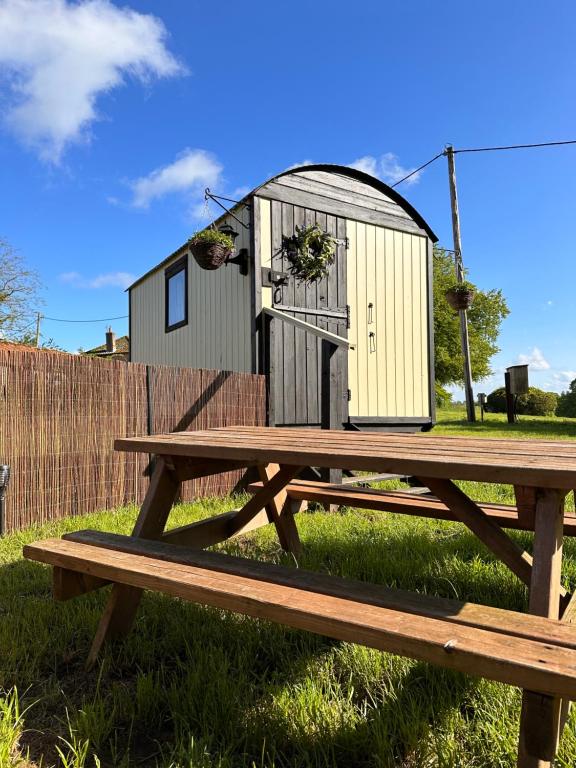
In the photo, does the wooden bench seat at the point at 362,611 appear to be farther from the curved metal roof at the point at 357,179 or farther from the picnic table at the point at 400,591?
the curved metal roof at the point at 357,179

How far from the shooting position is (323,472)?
5.47 m

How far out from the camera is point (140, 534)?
7.06ft

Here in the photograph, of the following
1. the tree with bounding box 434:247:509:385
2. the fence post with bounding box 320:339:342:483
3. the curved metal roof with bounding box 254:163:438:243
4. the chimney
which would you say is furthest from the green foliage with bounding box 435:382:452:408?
the fence post with bounding box 320:339:342:483

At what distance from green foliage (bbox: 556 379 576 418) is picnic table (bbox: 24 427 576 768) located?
81.9 ft

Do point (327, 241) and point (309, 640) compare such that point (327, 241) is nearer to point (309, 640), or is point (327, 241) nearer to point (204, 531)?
point (204, 531)

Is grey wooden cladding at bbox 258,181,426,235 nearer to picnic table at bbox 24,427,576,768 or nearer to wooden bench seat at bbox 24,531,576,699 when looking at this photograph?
picnic table at bbox 24,427,576,768

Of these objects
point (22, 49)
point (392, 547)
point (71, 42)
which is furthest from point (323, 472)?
Answer: point (22, 49)

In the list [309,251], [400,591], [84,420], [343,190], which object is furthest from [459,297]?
[400,591]

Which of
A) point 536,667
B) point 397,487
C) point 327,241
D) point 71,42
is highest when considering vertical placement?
point 71,42

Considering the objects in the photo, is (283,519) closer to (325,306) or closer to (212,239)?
(212,239)

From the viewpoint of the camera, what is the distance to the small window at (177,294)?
8047mm

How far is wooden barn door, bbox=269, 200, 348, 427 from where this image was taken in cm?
613

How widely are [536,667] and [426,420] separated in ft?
23.1

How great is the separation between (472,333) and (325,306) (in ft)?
83.7
